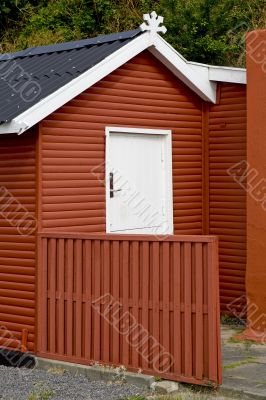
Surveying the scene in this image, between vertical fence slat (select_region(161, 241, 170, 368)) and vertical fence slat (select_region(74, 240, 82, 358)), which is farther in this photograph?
vertical fence slat (select_region(74, 240, 82, 358))

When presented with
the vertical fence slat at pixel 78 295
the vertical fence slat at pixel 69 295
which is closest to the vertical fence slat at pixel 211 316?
the vertical fence slat at pixel 78 295

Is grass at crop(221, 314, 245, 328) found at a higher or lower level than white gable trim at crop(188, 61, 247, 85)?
lower

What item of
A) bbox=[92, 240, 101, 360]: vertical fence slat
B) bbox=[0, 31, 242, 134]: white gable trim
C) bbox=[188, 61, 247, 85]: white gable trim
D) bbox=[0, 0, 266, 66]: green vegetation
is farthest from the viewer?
bbox=[0, 0, 266, 66]: green vegetation

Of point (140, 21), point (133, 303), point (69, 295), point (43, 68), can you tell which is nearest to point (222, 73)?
point (43, 68)

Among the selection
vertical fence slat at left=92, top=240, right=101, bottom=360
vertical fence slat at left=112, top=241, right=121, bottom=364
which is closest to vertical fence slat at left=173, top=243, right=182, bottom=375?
vertical fence slat at left=112, top=241, right=121, bottom=364

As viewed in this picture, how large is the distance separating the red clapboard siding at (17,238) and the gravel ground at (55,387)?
701 millimetres

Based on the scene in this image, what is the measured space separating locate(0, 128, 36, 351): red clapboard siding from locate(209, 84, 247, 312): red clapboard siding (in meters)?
3.29

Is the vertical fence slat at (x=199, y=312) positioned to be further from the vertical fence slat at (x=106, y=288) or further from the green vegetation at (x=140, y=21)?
the green vegetation at (x=140, y=21)

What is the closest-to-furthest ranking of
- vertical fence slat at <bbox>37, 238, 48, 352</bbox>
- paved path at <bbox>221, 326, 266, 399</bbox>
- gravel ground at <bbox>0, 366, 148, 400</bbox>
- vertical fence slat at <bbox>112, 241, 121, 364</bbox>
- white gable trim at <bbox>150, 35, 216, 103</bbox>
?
paved path at <bbox>221, 326, 266, 399</bbox> → gravel ground at <bbox>0, 366, 148, 400</bbox> → vertical fence slat at <bbox>112, 241, 121, 364</bbox> → vertical fence slat at <bbox>37, 238, 48, 352</bbox> → white gable trim at <bbox>150, 35, 216, 103</bbox>

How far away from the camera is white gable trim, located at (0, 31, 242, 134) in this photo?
8.73m

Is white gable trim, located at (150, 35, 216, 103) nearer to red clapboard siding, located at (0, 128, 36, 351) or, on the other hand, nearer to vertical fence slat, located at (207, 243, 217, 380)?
red clapboard siding, located at (0, 128, 36, 351)

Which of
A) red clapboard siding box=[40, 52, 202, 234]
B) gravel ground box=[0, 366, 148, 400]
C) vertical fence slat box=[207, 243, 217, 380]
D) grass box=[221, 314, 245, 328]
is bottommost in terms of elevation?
gravel ground box=[0, 366, 148, 400]

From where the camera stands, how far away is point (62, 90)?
911cm

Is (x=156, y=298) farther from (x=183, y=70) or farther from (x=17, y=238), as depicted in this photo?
(x=183, y=70)
